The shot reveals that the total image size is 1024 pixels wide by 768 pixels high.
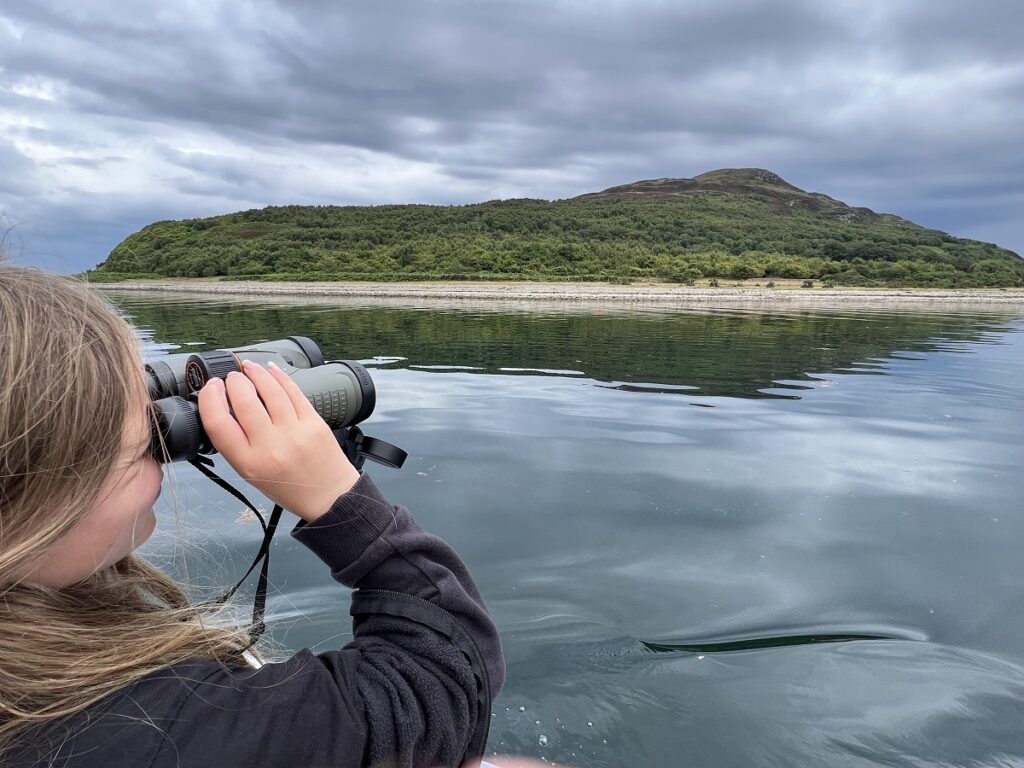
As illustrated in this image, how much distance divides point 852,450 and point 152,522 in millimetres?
4900

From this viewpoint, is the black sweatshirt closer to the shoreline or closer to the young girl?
the young girl

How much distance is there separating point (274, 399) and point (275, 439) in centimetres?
6

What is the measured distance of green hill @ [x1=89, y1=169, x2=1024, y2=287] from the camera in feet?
155

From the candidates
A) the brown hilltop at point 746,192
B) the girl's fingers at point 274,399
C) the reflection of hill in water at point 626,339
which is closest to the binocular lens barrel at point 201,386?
the girl's fingers at point 274,399

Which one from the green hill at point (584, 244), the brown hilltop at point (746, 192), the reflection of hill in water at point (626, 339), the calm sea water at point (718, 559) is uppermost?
the brown hilltop at point (746, 192)

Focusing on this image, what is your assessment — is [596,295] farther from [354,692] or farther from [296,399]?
[354,692]

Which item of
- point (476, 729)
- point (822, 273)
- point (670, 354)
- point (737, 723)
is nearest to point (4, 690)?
point (476, 729)

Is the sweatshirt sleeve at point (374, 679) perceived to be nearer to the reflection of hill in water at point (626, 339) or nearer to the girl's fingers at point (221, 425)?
the girl's fingers at point (221, 425)

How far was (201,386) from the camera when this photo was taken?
4.14 feet

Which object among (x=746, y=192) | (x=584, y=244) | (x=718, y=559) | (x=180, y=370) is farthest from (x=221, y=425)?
(x=746, y=192)

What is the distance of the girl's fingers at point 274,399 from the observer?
1.00 meters

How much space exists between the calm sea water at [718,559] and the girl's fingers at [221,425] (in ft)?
0.71

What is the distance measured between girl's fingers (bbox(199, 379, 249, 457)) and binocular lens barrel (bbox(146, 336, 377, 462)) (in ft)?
0.13

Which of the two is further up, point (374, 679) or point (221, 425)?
point (221, 425)
